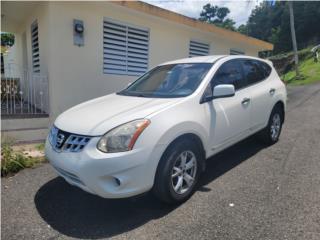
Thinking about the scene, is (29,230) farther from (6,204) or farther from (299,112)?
(299,112)

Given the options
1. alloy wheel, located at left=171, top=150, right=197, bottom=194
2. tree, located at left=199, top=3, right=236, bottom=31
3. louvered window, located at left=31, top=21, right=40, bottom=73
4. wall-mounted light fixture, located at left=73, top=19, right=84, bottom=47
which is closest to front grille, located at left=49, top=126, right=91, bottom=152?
alloy wheel, located at left=171, top=150, right=197, bottom=194

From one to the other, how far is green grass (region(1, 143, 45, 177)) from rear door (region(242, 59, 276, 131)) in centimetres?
384

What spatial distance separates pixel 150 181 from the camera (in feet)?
9.68

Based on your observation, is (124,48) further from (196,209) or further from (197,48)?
(196,209)

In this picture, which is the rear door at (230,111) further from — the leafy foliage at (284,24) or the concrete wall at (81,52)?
the leafy foliage at (284,24)

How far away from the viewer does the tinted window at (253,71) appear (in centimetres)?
476

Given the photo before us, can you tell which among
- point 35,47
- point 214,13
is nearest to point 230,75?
point 35,47

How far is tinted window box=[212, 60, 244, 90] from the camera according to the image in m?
4.06

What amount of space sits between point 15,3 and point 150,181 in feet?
21.0

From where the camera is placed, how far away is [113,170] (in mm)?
2758

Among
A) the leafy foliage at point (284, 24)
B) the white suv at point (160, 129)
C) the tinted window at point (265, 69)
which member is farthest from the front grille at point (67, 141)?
Result: the leafy foliage at point (284, 24)

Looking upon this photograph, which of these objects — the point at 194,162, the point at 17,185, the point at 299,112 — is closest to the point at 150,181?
the point at 194,162

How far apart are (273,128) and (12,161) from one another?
4.82 m

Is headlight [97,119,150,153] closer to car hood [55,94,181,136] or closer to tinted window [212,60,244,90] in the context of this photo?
car hood [55,94,181,136]
